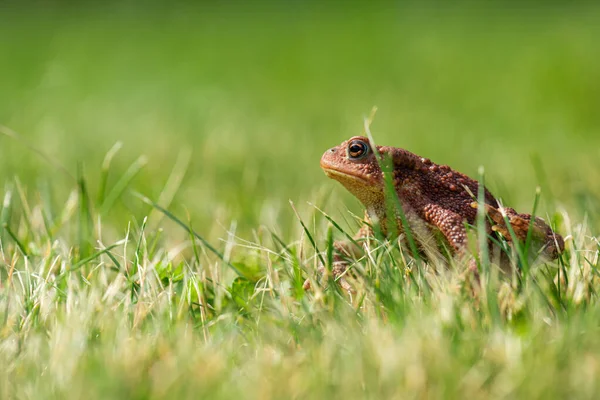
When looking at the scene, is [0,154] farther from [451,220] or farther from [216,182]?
[451,220]

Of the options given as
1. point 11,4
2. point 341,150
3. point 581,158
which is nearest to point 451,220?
point 341,150

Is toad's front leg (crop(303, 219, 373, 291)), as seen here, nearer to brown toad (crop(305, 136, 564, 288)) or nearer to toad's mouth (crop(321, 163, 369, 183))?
brown toad (crop(305, 136, 564, 288))

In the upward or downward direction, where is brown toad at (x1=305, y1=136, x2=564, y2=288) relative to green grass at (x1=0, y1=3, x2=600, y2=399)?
upward

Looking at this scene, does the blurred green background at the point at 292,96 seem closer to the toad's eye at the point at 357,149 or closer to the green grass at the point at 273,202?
the green grass at the point at 273,202

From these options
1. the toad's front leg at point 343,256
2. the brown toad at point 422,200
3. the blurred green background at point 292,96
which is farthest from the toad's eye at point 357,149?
the blurred green background at point 292,96

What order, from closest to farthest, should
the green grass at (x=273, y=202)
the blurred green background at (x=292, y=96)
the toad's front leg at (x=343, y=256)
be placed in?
the green grass at (x=273, y=202) < the toad's front leg at (x=343, y=256) < the blurred green background at (x=292, y=96)

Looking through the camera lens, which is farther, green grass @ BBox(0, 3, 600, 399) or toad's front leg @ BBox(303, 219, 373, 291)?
toad's front leg @ BBox(303, 219, 373, 291)

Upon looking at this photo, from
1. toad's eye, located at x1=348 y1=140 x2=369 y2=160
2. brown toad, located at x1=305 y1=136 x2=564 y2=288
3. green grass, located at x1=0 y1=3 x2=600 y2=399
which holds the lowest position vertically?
green grass, located at x1=0 y1=3 x2=600 y2=399

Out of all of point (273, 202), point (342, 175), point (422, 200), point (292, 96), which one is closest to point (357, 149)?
point (342, 175)

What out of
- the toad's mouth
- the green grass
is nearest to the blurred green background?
the green grass
